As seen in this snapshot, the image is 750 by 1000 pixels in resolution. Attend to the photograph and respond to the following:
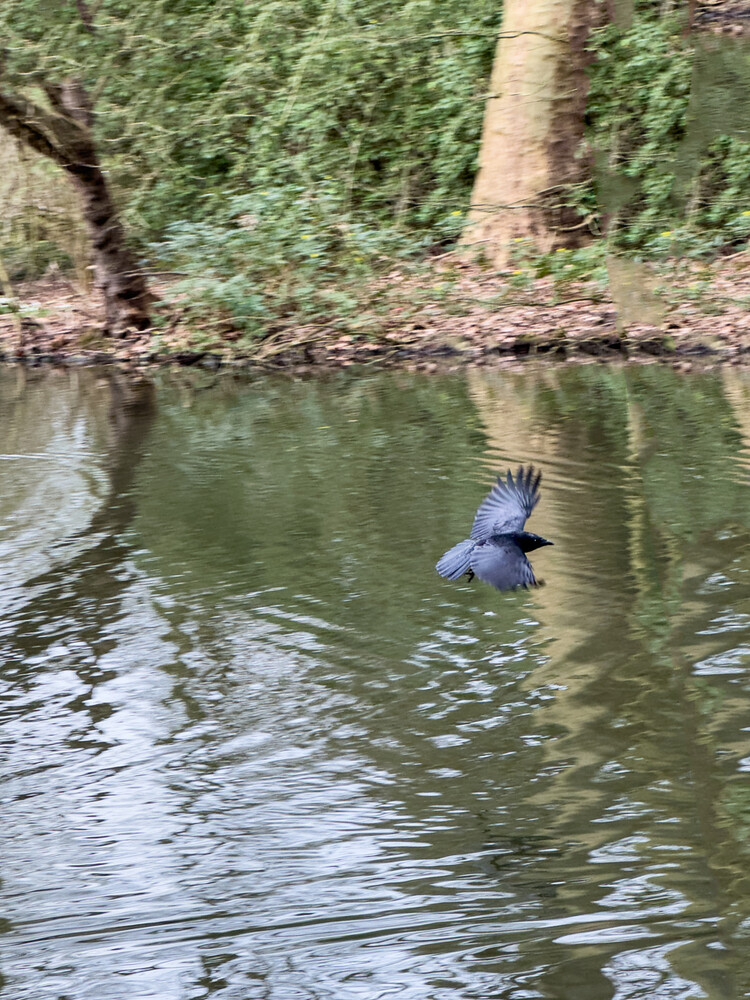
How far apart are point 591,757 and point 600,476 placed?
3.07 m

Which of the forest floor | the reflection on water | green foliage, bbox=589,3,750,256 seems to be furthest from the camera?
green foliage, bbox=589,3,750,256

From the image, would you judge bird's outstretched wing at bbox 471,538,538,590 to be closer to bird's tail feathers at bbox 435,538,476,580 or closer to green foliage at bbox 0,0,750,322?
bird's tail feathers at bbox 435,538,476,580

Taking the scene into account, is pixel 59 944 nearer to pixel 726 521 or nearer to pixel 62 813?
pixel 62 813

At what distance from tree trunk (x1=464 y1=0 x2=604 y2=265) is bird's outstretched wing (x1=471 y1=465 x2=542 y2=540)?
829 cm

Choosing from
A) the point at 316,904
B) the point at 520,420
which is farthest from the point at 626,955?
the point at 520,420

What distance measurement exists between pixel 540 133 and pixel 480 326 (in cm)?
263

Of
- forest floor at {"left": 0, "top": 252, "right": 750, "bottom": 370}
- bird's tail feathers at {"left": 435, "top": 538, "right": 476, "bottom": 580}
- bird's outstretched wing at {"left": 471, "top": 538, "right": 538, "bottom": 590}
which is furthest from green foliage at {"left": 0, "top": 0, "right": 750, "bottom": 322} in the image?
bird's outstretched wing at {"left": 471, "top": 538, "right": 538, "bottom": 590}

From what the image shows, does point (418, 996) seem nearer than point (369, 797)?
Yes

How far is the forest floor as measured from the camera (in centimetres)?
1032

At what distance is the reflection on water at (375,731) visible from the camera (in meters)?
2.73

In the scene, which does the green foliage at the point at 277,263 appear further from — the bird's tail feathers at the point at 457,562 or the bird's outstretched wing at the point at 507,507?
the bird's tail feathers at the point at 457,562

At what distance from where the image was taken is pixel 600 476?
21.0 feet

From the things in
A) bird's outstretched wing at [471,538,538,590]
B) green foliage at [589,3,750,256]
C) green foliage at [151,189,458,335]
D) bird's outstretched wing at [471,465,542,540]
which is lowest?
bird's outstretched wing at [471,538,538,590]

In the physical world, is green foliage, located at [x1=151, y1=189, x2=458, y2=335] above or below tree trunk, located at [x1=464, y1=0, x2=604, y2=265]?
below
